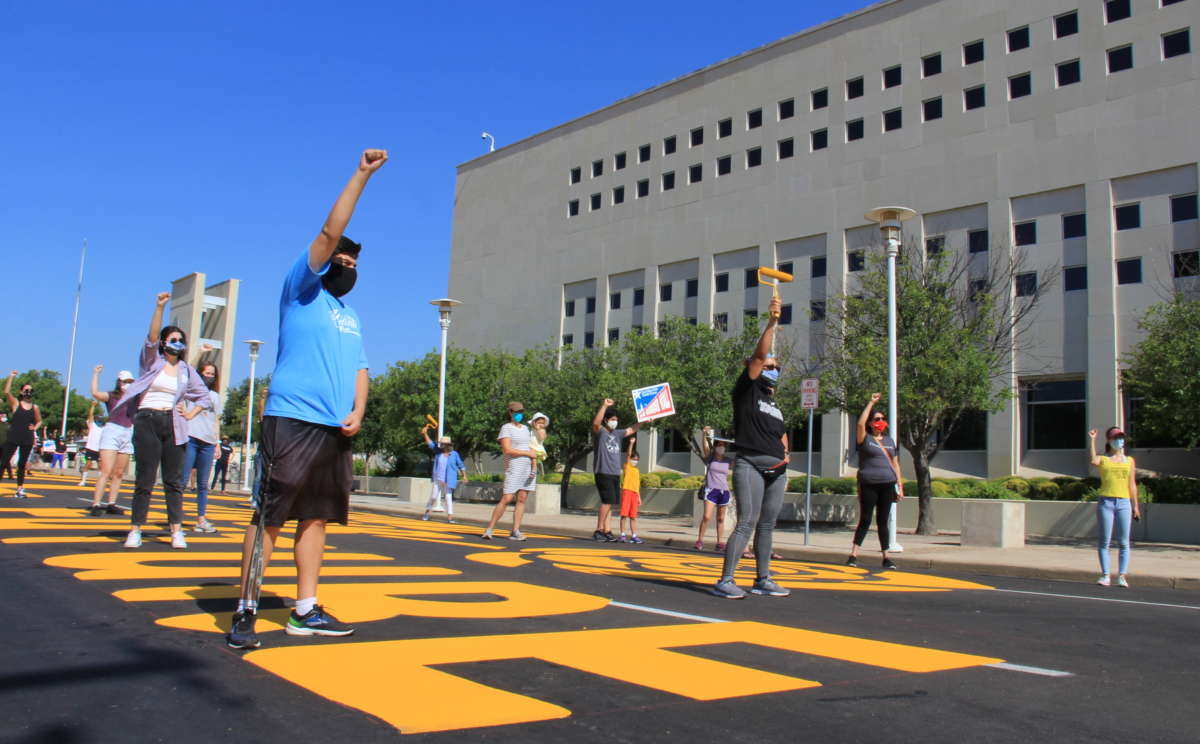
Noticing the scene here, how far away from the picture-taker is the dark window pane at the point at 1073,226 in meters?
31.2

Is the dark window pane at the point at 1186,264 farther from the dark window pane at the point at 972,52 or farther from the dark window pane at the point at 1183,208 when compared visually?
the dark window pane at the point at 972,52

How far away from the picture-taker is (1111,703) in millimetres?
3828

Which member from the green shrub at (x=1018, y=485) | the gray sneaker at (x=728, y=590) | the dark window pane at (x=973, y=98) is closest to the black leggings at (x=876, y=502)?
the gray sneaker at (x=728, y=590)

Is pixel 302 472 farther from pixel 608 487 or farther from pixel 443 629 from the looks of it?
pixel 608 487

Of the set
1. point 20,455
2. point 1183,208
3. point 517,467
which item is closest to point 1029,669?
point 517,467

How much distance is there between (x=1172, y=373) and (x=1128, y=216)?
1409 centimetres

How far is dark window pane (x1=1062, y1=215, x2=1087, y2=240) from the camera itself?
31.2 m

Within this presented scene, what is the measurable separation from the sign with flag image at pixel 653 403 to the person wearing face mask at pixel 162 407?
27.3ft

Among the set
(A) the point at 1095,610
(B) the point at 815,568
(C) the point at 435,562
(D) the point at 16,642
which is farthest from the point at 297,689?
(B) the point at 815,568

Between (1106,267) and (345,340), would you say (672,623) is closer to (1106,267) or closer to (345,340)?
(345,340)

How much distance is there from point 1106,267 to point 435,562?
28918 mm

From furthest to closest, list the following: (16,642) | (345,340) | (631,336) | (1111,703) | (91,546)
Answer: (631,336) → (91,546) → (345,340) → (16,642) → (1111,703)

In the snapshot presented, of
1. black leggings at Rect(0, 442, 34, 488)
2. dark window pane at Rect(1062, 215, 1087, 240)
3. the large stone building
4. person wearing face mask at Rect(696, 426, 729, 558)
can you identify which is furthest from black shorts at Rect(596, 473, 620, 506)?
dark window pane at Rect(1062, 215, 1087, 240)

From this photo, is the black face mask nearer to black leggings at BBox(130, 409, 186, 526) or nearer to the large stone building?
black leggings at BBox(130, 409, 186, 526)
